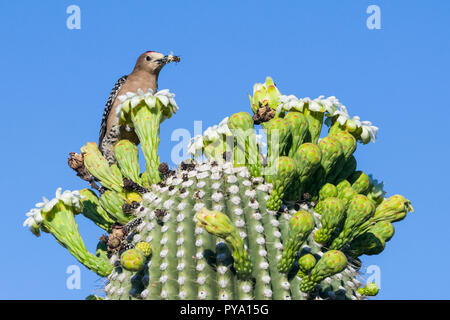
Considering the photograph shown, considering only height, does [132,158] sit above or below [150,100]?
below

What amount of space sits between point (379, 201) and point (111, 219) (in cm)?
260

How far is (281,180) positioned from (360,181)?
1.06 m

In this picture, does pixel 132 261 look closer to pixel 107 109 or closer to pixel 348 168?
pixel 348 168

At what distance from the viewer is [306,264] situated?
5.53 m

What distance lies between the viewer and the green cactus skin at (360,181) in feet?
21.9

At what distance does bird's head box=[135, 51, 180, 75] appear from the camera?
386 inches

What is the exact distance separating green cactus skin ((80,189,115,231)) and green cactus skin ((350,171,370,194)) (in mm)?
2352

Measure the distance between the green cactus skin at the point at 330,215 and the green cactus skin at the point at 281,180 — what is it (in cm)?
36
